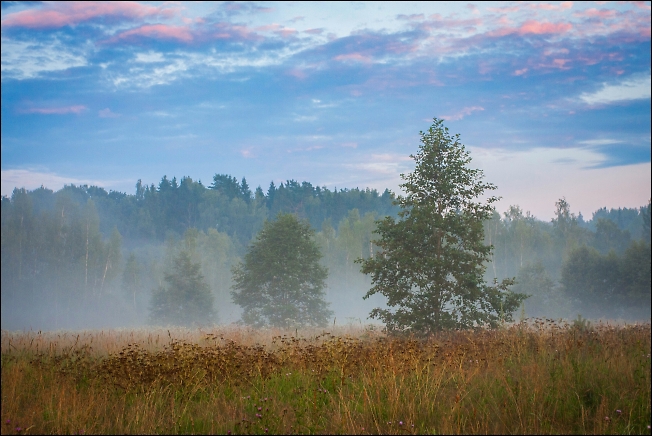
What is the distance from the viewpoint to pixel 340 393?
18.6 ft

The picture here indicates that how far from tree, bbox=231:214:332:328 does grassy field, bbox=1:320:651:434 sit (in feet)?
65.3

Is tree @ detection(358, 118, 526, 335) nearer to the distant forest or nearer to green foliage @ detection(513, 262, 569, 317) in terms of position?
the distant forest

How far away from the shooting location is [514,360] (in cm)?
769

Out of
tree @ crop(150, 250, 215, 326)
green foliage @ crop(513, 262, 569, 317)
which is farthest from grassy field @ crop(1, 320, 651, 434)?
green foliage @ crop(513, 262, 569, 317)

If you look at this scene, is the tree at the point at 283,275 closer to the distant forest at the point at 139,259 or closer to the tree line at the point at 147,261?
the tree line at the point at 147,261

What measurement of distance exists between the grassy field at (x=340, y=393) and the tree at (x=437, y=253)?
551 centimetres

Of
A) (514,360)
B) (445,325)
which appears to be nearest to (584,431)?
(514,360)

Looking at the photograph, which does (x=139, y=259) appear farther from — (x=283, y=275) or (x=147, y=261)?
(x=283, y=275)

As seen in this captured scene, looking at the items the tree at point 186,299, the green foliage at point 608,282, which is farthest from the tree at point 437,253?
the tree at point 186,299

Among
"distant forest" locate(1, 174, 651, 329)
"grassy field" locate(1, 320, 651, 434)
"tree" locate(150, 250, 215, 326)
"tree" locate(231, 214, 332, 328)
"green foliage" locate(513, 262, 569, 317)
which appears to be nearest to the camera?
"grassy field" locate(1, 320, 651, 434)

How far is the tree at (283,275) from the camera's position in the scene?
28359 mm

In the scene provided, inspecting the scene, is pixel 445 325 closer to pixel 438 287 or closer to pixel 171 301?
pixel 438 287

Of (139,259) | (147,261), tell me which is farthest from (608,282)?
(139,259)

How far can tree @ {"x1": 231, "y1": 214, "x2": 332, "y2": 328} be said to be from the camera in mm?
28359
